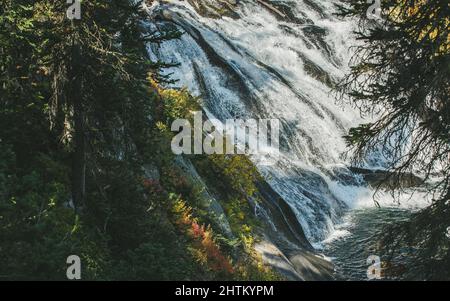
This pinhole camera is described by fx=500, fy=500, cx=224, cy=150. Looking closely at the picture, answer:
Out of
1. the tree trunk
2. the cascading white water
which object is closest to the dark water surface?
the cascading white water

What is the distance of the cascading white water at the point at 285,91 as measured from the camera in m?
19.0

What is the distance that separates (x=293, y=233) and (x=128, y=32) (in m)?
9.63

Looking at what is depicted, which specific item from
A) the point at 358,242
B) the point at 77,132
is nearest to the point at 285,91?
the point at 358,242

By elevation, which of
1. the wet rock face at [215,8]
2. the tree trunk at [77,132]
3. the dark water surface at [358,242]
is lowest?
the dark water surface at [358,242]

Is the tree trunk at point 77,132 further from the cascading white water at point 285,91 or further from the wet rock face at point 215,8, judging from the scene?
the wet rock face at point 215,8

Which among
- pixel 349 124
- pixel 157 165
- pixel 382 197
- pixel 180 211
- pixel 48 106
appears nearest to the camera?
pixel 48 106

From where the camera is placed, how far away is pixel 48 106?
8.15m

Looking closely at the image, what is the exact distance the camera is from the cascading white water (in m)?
19.0

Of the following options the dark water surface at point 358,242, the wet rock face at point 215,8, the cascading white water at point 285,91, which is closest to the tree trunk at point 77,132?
the dark water surface at point 358,242

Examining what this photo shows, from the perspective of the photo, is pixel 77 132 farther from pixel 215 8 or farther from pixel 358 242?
pixel 215 8

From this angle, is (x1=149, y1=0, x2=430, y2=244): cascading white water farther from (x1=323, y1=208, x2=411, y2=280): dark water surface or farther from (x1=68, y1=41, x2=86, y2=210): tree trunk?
(x1=68, y1=41, x2=86, y2=210): tree trunk

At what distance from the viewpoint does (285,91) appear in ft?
78.0
